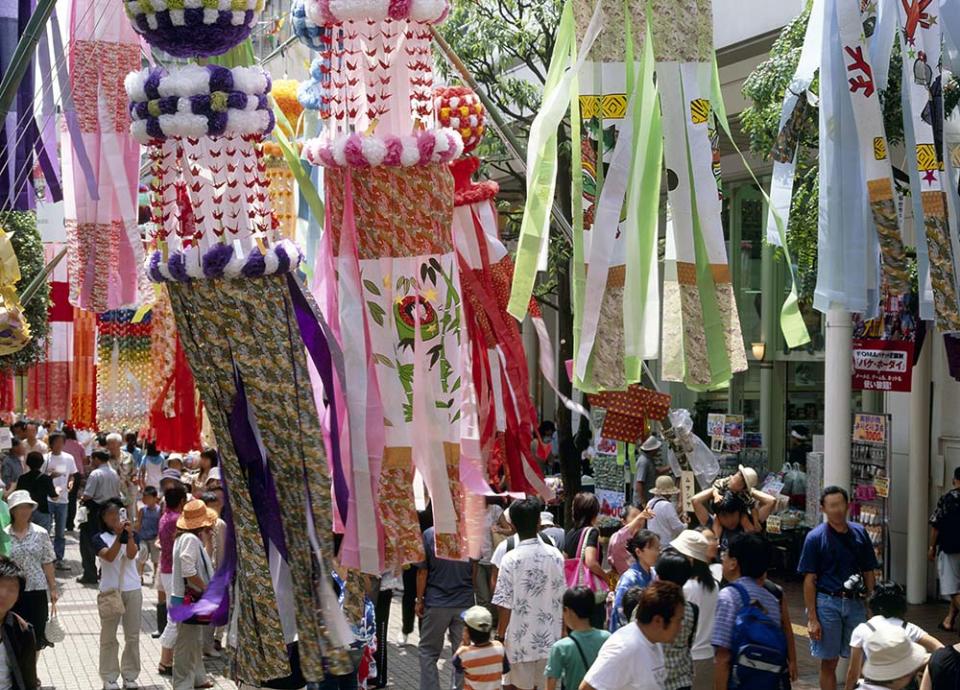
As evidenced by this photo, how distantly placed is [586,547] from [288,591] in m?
3.71

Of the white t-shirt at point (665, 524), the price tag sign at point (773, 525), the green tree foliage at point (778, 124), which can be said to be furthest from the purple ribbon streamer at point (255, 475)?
the price tag sign at point (773, 525)

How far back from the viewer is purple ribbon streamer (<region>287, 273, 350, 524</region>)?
464 cm

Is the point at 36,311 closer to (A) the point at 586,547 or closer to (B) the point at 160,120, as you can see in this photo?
(A) the point at 586,547

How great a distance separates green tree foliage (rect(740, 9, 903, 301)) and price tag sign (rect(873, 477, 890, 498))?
2.11 metres

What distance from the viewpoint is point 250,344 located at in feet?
14.7

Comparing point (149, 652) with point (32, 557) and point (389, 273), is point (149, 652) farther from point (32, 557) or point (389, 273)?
point (389, 273)

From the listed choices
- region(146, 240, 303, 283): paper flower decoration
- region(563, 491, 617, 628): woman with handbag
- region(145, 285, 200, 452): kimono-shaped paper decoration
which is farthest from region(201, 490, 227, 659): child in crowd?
region(146, 240, 303, 283): paper flower decoration

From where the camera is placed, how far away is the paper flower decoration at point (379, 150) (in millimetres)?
4852

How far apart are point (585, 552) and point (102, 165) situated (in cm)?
360

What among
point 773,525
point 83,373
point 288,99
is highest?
point 288,99

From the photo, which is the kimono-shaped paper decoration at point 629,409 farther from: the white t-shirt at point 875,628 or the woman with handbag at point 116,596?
the woman with handbag at point 116,596

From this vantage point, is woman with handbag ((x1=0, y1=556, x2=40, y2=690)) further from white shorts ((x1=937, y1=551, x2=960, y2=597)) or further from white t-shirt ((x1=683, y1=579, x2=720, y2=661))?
white shorts ((x1=937, y1=551, x2=960, y2=597))

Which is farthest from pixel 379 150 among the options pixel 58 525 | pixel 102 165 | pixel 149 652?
pixel 58 525

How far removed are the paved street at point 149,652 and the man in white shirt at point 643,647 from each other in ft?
13.2
